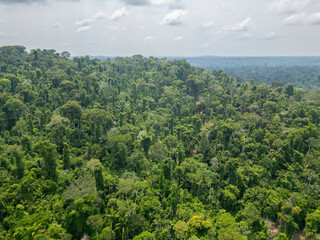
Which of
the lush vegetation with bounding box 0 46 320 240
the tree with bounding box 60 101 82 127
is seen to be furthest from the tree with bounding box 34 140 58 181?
the tree with bounding box 60 101 82 127

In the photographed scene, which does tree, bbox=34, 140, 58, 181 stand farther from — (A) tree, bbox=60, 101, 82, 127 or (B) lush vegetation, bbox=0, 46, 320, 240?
(A) tree, bbox=60, 101, 82, 127

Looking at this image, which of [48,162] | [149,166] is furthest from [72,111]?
[149,166]

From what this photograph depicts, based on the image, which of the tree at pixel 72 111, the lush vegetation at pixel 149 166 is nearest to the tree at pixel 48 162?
the lush vegetation at pixel 149 166

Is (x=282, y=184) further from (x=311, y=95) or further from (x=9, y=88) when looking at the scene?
(x=9, y=88)

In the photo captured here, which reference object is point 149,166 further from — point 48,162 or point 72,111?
point 72,111

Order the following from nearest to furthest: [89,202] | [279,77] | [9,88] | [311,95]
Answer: [89,202] < [9,88] < [311,95] < [279,77]

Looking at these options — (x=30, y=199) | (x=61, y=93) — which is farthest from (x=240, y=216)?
(x=61, y=93)

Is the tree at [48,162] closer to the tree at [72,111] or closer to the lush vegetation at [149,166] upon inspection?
the lush vegetation at [149,166]

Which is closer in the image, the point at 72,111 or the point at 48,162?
the point at 48,162
